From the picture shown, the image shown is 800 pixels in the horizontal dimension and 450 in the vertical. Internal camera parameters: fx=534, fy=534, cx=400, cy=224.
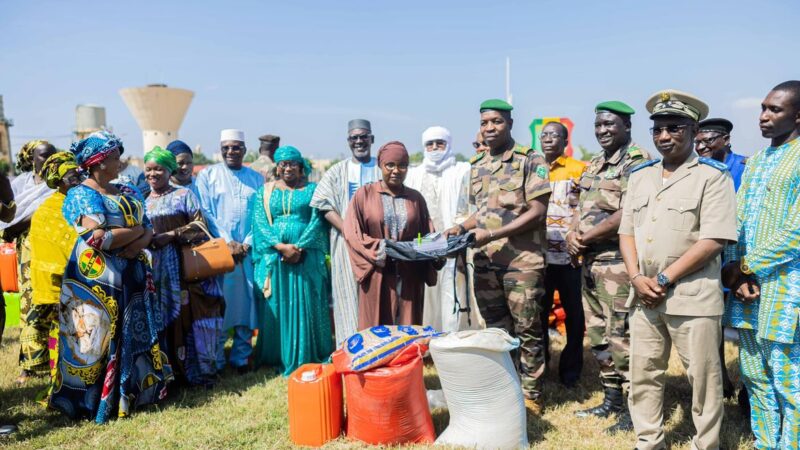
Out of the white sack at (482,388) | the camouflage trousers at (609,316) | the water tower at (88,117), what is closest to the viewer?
the white sack at (482,388)

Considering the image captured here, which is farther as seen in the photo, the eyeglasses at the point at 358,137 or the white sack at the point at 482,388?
the eyeglasses at the point at 358,137

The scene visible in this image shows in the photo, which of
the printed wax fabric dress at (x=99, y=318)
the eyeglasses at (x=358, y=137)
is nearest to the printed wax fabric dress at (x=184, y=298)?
the printed wax fabric dress at (x=99, y=318)

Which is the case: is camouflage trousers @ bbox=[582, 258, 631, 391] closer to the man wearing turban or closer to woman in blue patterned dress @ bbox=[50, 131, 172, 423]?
the man wearing turban

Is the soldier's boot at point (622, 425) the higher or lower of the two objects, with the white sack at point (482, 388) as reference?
lower

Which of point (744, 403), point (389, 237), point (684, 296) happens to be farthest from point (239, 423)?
point (744, 403)

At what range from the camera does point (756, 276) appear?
3.08 meters

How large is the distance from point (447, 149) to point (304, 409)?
3532 millimetres

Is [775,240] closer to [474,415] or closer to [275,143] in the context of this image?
[474,415]

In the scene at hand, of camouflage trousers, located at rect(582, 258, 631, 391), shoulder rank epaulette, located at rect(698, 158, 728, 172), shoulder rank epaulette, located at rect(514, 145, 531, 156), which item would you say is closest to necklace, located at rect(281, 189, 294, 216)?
shoulder rank epaulette, located at rect(514, 145, 531, 156)

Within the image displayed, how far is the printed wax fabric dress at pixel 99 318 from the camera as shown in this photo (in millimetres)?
3920

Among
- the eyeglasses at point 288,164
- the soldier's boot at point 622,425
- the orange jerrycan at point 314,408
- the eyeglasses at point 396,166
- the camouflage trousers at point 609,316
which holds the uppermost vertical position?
the eyeglasses at point 288,164

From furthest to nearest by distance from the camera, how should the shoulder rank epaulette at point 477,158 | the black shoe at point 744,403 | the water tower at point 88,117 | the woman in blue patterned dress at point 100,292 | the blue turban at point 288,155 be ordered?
the water tower at point 88,117 → the blue turban at point 288,155 → the shoulder rank epaulette at point 477,158 → the black shoe at point 744,403 → the woman in blue patterned dress at point 100,292

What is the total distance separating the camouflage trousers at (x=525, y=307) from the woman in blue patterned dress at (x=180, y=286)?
2.58 metres

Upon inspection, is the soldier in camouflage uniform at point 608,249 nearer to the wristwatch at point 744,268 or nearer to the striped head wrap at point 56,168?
the wristwatch at point 744,268
